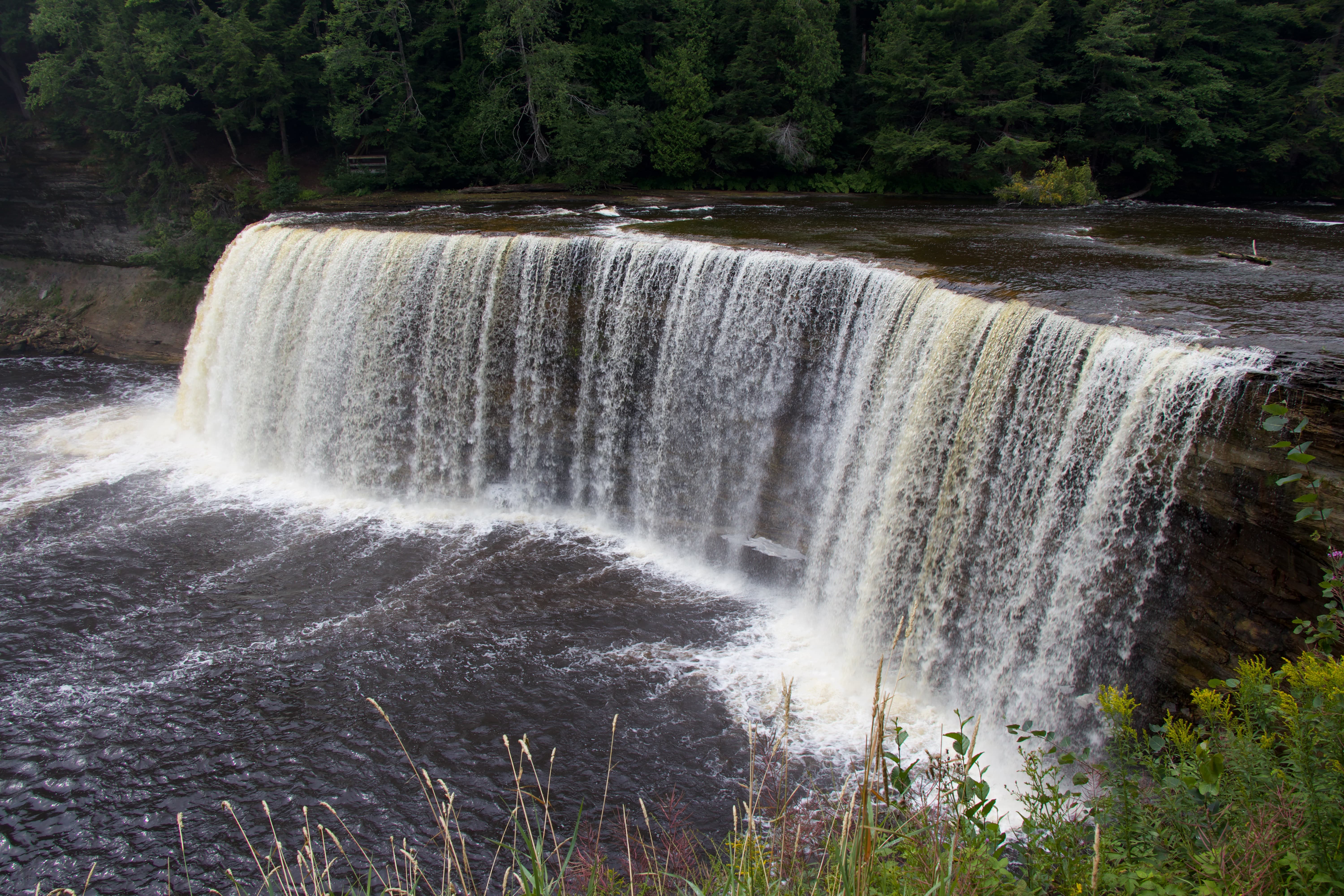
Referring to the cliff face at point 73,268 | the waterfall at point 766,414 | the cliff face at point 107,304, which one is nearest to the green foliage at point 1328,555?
the waterfall at point 766,414

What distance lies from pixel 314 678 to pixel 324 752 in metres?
1.17

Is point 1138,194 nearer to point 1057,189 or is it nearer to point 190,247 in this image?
point 1057,189

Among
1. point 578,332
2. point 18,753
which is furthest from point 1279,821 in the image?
point 578,332

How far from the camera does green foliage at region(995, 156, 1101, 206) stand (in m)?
17.6

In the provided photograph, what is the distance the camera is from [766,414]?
10539 millimetres

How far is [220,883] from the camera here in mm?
6258

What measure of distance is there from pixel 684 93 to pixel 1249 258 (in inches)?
547

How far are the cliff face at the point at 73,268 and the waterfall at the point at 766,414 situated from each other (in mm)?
6495

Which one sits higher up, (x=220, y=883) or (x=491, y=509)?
(x=491, y=509)

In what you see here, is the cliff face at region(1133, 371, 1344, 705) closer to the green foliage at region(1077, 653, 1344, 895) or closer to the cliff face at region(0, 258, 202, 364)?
the green foliage at region(1077, 653, 1344, 895)

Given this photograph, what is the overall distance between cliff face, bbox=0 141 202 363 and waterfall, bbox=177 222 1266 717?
6.49 m

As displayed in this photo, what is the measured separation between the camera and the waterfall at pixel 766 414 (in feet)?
22.9

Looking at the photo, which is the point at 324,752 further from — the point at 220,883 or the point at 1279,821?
the point at 1279,821

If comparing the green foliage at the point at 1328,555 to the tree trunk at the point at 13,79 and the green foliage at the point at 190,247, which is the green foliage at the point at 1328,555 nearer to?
the green foliage at the point at 190,247
